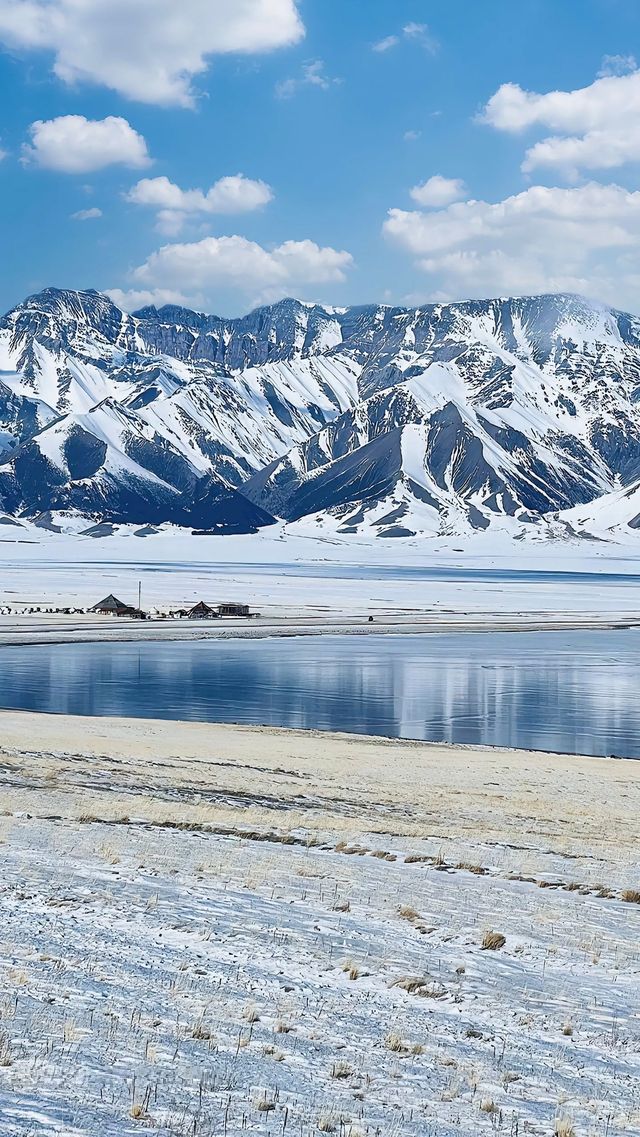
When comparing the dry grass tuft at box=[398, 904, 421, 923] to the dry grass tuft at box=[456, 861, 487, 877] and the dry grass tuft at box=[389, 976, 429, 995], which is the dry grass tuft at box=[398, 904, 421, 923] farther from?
the dry grass tuft at box=[456, 861, 487, 877]

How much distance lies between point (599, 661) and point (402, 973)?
74544 millimetres

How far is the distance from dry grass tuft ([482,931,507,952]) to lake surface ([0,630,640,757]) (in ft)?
102

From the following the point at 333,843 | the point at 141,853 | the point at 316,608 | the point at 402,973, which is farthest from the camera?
the point at 316,608

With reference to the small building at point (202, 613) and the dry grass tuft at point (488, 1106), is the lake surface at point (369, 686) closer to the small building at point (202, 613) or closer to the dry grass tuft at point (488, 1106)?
the small building at point (202, 613)

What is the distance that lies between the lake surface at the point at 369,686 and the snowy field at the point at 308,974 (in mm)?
26161

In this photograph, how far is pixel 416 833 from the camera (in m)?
23.2

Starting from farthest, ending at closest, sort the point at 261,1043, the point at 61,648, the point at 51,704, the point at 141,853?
the point at 61,648, the point at 51,704, the point at 141,853, the point at 261,1043

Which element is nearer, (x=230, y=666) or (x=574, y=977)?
(x=574, y=977)

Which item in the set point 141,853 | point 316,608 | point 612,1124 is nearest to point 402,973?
point 612,1124

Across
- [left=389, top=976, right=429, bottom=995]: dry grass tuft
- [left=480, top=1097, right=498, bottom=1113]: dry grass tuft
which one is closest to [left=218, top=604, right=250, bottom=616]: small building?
[left=389, top=976, right=429, bottom=995]: dry grass tuft

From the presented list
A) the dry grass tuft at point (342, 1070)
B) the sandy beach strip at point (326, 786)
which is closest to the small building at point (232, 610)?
the sandy beach strip at point (326, 786)

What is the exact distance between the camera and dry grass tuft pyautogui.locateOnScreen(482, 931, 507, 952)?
547 inches

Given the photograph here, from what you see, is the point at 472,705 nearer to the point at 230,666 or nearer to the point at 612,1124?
the point at 230,666

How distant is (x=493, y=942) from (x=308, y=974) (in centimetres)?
282
